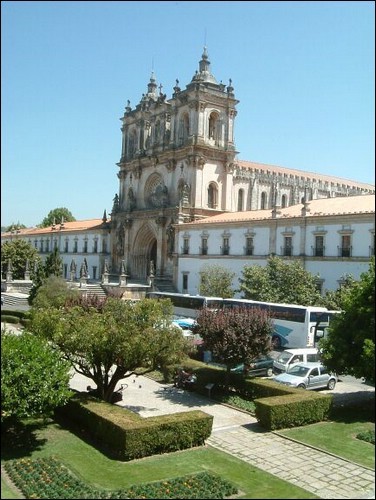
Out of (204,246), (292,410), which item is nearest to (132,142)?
(204,246)

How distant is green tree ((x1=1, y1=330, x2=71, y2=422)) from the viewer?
45.6 ft

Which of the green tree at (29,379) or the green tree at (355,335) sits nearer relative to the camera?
the green tree at (29,379)

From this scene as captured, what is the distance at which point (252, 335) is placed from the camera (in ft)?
74.1

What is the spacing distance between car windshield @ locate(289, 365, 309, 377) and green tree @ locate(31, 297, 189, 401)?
22.7ft

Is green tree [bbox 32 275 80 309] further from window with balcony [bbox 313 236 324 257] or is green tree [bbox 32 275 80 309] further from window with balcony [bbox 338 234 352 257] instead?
window with balcony [bbox 338 234 352 257]

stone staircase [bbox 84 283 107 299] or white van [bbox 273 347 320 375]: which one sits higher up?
stone staircase [bbox 84 283 107 299]

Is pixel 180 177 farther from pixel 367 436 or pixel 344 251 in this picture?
pixel 367 436

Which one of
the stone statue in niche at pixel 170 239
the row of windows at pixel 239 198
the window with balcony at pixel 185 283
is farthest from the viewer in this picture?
the row of windows at pixel 239 198

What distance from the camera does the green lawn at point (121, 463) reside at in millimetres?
13016

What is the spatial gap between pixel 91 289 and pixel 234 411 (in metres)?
39.6

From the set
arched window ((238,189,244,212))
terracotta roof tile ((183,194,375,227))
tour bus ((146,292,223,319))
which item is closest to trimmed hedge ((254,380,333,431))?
terracotta roof tile ((183,194,375,227))

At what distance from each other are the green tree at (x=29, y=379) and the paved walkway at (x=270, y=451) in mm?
5135

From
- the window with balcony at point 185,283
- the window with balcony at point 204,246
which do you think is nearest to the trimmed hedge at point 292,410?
the window with balcony at point 204,246

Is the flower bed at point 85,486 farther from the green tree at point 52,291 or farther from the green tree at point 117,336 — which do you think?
the green tree at point 52,291
